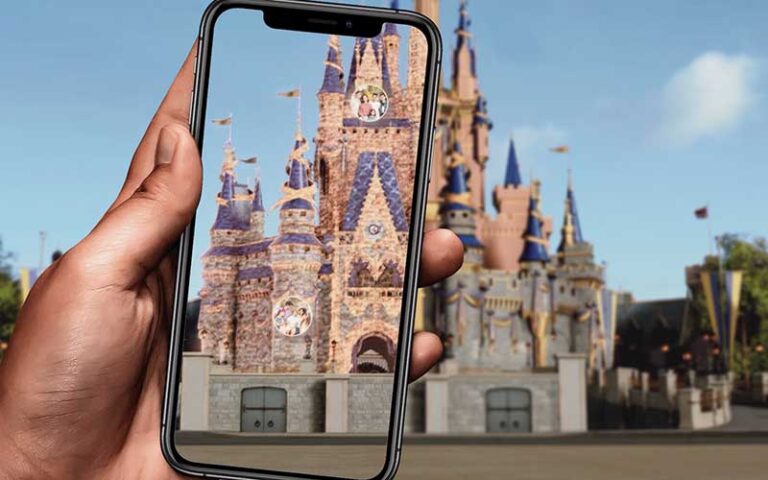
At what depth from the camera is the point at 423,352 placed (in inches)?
142

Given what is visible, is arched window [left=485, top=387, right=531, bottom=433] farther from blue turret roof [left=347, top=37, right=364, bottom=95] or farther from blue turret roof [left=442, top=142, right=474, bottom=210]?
blue turret roof [left=347, top=37, right=364, bottom=95]

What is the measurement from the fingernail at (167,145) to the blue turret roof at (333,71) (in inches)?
25.6

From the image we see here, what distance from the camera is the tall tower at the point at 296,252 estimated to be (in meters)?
3.18

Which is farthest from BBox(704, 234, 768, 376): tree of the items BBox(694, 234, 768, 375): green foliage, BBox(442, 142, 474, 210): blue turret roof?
BBox(442, 142, 474, 210): blue turret roof

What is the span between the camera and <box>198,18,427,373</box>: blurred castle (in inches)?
125

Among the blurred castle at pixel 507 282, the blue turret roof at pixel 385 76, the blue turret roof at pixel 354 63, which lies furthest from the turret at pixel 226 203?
the blurred castle at pixel 507 282

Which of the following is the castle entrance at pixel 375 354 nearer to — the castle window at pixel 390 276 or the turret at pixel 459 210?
the castle window at pixel 390 276

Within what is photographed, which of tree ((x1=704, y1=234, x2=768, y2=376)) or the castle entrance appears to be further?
tree ((x1=704, y1=234, x2=768, y2=376))

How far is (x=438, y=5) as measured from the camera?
55656 millimetres

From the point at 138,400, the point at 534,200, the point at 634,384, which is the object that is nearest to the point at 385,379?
the point at 138,400

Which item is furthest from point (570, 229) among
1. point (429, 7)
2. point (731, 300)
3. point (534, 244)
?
point (429, 7)

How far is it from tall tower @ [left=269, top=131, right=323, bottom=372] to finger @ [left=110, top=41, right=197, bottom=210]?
1.40 feet

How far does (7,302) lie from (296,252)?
53.9m

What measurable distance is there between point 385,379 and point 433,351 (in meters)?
0.51
